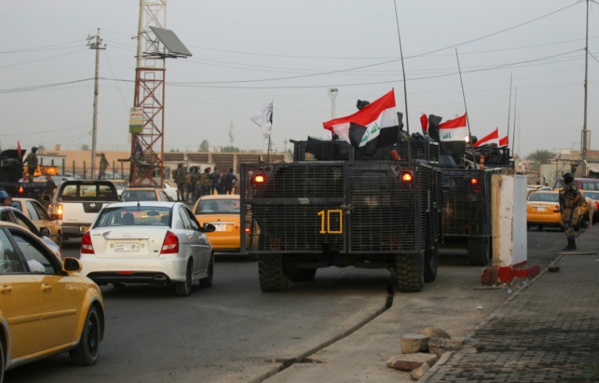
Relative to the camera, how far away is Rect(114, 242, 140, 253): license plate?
1438cm

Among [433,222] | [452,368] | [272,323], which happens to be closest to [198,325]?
[272,323]

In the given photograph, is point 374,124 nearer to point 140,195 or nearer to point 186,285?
point 186,285

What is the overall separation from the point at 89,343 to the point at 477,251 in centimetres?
1194

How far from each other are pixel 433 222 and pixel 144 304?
206 inches

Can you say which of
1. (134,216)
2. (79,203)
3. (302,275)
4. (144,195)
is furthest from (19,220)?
(144,195)

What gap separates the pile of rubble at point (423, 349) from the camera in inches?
342

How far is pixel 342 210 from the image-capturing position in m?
14.4

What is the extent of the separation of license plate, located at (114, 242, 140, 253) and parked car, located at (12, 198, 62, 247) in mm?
6524

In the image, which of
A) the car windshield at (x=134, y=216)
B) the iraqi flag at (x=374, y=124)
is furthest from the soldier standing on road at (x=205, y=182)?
the car windshield at (x=134, y=216)

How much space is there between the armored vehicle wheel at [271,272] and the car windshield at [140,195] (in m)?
15.6

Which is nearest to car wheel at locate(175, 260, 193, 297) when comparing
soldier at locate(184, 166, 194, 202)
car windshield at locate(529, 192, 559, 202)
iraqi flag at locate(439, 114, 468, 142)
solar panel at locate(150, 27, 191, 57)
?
iraqi flag at locate(439, 114, 468, 142)

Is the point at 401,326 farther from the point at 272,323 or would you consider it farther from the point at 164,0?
the point at 164,0

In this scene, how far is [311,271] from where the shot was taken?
17.2 metres

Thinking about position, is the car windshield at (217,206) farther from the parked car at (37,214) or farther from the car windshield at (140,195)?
the car windshield at (140,195)
